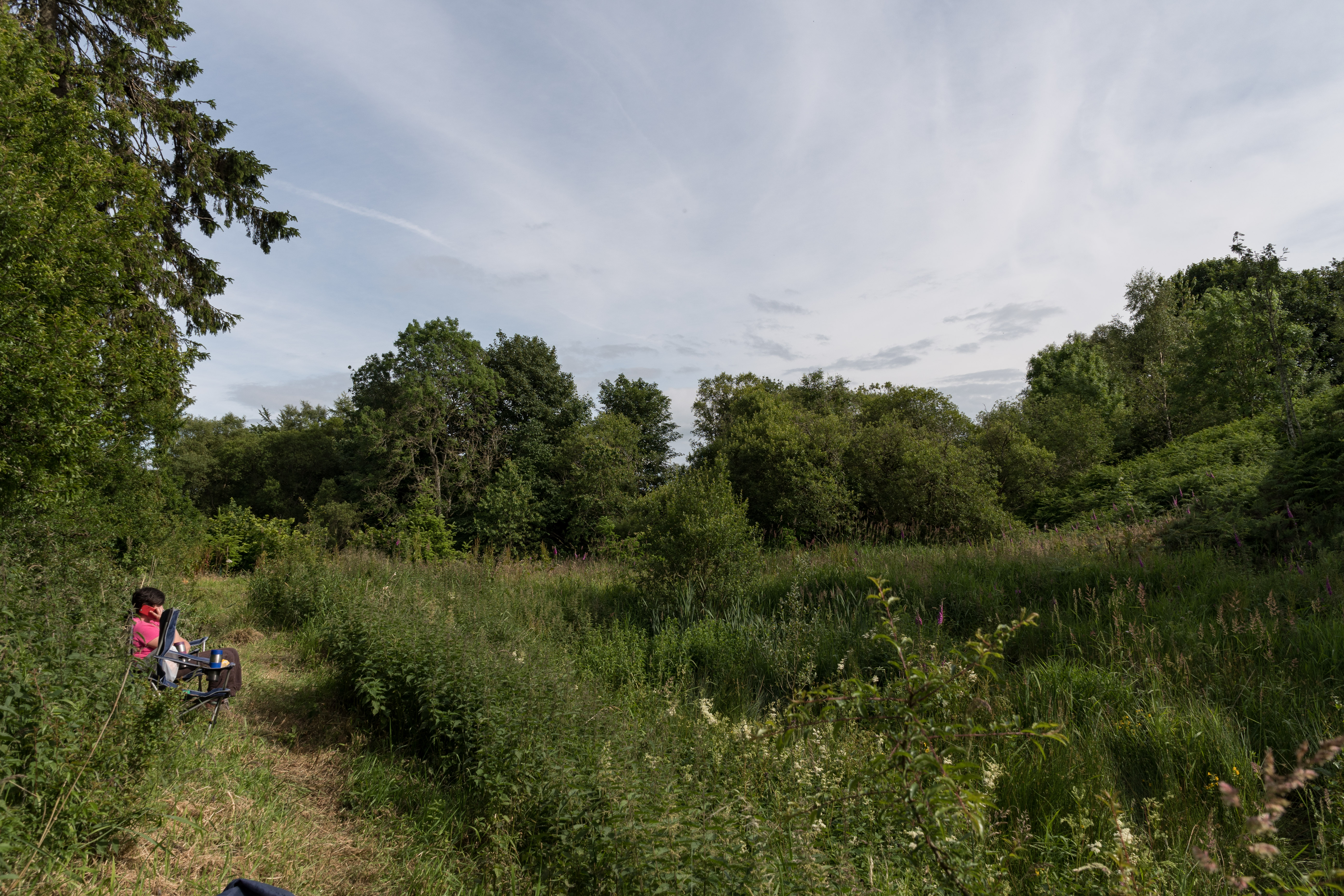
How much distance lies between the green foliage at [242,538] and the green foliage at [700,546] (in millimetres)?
11740

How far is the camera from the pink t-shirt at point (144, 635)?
4.87 metres

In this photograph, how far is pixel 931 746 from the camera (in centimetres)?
226

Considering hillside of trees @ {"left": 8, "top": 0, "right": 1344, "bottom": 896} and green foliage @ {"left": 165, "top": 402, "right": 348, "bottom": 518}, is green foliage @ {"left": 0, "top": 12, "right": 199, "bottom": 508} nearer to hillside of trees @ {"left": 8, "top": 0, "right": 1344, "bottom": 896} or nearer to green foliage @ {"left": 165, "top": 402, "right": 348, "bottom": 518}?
hillside of trees @ {"left": 8, "top": 0, "right": 1344, "bottom": 896}

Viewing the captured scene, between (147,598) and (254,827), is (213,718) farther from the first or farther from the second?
(254,827)

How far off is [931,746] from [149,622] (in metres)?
6.26

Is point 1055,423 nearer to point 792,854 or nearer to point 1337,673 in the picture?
point 1337,673

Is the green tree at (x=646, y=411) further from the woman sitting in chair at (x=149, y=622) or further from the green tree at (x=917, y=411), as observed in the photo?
the woman sitting in chair at (x=149, y=622)

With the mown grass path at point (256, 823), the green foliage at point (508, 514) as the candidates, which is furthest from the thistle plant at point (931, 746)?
the green foliage at point (508, 514)

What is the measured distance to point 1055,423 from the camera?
19984mm

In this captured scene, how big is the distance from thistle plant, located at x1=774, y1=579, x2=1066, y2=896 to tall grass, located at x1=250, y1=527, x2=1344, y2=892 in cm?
13

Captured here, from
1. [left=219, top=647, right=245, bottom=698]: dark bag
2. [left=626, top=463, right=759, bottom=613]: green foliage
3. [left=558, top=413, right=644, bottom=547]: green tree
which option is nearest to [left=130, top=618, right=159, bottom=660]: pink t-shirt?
[left=219, top=647, right=245, bottom=698]: dark bag

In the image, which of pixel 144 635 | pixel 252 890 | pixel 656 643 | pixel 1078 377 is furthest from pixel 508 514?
pixel 1078 377

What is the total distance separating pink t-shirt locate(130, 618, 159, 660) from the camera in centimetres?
487

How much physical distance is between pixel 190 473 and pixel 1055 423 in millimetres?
41709
